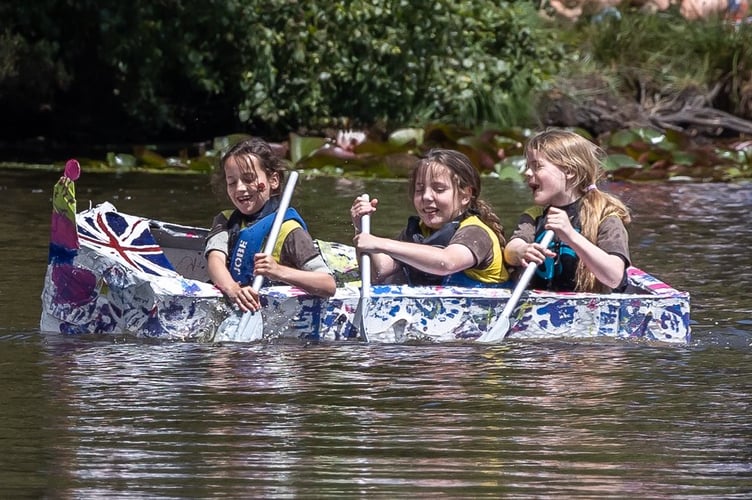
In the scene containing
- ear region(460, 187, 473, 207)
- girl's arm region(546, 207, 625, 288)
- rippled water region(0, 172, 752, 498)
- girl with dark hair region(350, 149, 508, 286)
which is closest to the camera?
rippled water region(0, 172, 752, 498)

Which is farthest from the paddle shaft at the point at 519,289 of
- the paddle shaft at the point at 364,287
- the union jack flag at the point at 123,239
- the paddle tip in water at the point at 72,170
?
the paddle tip in water at the point at 72,170

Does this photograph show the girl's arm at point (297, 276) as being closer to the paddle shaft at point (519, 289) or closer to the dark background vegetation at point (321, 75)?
the paddle shaft at point (519, 289)

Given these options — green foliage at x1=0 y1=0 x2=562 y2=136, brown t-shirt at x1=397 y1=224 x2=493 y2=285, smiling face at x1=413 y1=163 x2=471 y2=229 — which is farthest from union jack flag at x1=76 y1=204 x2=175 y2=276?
green foliage at x1=0 y1=0 x2=562 y2=136

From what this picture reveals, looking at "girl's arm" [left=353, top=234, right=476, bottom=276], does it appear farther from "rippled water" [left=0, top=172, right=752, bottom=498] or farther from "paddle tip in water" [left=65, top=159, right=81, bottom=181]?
"paddle tip in water" [left=65, top=159, right=81, bottom=181]

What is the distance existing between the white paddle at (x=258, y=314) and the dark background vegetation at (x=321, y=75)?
7.70 m

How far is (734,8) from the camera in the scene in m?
18.8

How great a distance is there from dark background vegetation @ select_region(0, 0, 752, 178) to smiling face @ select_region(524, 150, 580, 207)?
7.63 meters

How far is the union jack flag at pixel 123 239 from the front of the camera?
23.3ft

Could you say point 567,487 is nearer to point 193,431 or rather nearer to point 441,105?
point 193,431

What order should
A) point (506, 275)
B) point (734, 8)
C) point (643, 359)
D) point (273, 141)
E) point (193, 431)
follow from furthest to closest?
point (734, 8) < point (273, 141) < point (506, 275) < point (643, 359) < point (193, 431)

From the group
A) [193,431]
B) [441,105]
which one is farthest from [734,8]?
[193,431]

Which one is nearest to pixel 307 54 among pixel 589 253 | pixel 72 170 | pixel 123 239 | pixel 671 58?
pixel 671 58

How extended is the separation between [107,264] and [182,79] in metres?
9.46

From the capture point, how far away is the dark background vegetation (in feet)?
48.6
